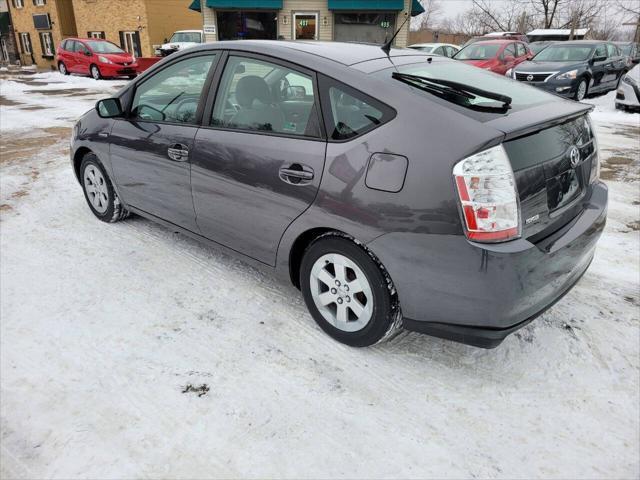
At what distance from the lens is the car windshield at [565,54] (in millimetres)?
12750

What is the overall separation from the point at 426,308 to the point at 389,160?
29.4 inches

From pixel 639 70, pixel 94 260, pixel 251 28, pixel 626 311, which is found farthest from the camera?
pixel 251 28

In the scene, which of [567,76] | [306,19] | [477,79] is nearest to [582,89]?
[567,76]

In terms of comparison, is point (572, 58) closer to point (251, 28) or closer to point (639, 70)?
point (639, 70)

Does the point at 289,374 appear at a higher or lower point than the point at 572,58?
lower

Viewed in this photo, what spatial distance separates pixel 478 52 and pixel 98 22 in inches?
940

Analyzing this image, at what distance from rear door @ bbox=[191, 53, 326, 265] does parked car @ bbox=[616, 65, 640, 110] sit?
11270 mm

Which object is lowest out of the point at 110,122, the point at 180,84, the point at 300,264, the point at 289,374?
the point at 289,374

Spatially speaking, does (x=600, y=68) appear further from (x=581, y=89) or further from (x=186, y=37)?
(x=186, y=37)

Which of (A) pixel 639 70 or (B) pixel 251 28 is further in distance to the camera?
(B) pixel 251 28

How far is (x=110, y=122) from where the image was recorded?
389 cm

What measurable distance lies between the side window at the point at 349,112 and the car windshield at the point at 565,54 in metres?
12.7

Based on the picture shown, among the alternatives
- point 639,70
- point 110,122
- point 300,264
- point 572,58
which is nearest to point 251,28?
point 572,58

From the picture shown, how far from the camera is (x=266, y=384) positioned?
244 cm
